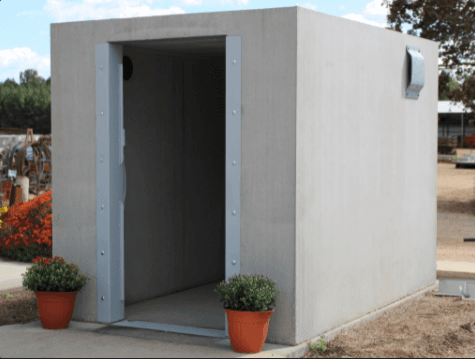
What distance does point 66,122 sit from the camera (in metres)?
6.60

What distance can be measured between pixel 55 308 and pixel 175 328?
3.64 feet

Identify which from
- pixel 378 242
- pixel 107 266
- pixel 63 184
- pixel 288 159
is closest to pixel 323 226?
pixel 288 159

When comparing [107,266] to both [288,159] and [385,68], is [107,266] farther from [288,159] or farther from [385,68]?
[385,68]

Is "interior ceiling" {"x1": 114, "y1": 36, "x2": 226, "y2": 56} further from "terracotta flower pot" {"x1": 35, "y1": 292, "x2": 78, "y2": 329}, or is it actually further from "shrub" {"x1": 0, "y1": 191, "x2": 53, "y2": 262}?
"shrub" {"x1": 0, "y1": 191, "x2": 53, "y2": 262}

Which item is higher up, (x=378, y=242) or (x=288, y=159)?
(x=288, y=159)

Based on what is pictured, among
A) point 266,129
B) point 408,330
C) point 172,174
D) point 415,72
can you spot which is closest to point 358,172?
point 266,129

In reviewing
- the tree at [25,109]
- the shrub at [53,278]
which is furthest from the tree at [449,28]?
the tree at [25,109]

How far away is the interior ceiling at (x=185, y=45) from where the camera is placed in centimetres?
612

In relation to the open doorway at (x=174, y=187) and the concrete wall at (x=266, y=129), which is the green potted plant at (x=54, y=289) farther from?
the concrete wall at (x=266, y=129)

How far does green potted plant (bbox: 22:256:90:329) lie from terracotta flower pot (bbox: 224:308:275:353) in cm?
163

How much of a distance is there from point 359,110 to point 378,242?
1.43 m

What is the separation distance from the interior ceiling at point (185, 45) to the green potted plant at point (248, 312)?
2171 mm

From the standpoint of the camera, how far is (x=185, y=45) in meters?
6.62

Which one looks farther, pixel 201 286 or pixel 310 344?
pixel 201 286
